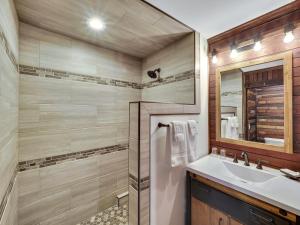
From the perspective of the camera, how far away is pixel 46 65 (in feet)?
5.26

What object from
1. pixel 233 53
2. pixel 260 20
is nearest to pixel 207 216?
pixel 233 53

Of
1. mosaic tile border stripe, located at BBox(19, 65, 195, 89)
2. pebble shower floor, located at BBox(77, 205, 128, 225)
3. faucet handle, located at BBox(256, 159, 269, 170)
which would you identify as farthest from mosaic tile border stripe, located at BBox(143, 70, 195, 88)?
pebble shower floor, located at BBox(77, 205, 128, 225)

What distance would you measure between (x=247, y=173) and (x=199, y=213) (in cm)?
60

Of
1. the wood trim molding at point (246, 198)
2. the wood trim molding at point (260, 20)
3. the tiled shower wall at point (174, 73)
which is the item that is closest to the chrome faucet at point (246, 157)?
the wood trim molding at point (246, 198)

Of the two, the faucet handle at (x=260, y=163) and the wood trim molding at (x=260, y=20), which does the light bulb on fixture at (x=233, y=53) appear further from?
the faucet handle at (x=260, y=163)

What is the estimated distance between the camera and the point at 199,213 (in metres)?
1.38

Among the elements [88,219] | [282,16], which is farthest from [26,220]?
[282,16]

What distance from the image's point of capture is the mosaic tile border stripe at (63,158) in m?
1.50

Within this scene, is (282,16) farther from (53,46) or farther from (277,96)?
(53,46)

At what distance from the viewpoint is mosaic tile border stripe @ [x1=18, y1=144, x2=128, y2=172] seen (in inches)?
58.9

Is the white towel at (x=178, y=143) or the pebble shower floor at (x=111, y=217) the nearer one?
the white towel at (x=178, y=143)

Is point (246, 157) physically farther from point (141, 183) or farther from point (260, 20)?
point (260, 20)

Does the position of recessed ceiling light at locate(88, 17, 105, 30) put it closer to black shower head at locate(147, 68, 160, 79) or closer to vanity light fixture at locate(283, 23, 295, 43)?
black shower head at locate(147, 68, 160, 79)

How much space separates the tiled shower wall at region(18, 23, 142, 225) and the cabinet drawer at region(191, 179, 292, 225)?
1.22m
